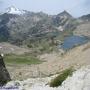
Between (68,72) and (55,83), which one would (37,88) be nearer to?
(55,83)

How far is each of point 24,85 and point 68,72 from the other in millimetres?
2236

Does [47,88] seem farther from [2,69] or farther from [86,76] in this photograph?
[2,69]

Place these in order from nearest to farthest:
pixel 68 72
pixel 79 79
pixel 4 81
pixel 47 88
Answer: pixel 79 79
pixel 47 88
pixel 68 72
pixel 4 81

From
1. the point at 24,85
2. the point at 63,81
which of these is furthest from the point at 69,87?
the point at 24,85

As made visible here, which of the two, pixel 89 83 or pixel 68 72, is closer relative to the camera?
pixel 89 83

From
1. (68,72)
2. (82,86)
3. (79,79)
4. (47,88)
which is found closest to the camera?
(82,86)

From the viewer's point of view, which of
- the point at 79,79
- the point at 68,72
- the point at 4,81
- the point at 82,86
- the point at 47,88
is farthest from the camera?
the point at 4,81

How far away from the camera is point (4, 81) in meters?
18.7

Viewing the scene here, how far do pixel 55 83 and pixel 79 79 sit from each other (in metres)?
1.80

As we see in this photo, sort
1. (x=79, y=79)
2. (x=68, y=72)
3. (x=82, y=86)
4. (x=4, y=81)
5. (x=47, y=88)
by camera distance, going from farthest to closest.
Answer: (x=4, y=81) < (x=68, y=72) < (x=47, y=88) < (x=79, y=79) < (x=82, y=86)

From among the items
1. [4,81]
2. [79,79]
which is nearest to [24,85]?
[4,81]

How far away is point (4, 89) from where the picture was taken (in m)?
15.0

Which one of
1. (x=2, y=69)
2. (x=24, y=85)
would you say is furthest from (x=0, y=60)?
(x=24, y=85)

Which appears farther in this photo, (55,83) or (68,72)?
(68,72)
